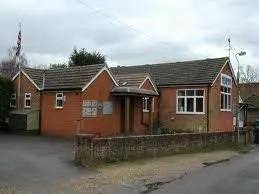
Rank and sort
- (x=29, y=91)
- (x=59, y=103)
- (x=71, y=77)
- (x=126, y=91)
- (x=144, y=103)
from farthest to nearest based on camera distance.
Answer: (x=144, y=103), (x=29, y=91), (x=71, y=77), (x=126, y=91), (x=59, y=103)

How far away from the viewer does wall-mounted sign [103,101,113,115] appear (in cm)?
3212

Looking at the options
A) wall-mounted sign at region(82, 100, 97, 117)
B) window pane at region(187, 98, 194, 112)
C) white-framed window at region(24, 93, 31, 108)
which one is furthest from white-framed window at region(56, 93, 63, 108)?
window pane at region(187, 98, 194, 112)

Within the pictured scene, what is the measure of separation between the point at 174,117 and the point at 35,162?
2138 cm

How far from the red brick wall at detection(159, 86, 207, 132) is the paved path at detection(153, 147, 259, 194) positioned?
1595cm

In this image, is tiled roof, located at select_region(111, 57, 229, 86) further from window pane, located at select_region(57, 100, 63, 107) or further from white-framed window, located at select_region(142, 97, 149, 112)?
window pane, located at select_region(57, 100, 63, 107)

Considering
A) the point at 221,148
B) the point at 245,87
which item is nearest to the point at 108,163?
the point at 221,148

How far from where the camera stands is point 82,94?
99.8ft

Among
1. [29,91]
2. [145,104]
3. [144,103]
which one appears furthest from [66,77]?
[145,104]

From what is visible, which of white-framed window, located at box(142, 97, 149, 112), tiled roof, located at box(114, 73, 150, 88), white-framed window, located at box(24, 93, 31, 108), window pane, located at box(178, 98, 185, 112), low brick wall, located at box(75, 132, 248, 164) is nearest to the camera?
low brick wall, located at box(75, 132, 248, 164)

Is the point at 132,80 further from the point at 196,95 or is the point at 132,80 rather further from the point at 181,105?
the point at 196,95

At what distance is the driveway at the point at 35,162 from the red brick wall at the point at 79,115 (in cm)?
374

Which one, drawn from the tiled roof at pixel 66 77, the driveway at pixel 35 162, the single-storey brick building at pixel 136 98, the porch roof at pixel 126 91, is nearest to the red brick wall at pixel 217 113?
the single-storey brick building at pixel 136 98

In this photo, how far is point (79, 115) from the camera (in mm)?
30328

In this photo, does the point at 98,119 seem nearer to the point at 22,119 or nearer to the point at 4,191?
the point at 22,119
